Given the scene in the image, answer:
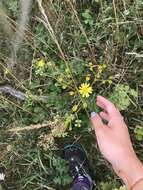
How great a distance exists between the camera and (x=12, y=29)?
3.14 metres

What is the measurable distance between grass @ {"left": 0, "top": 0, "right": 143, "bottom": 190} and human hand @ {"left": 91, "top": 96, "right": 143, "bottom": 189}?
189 millimetres

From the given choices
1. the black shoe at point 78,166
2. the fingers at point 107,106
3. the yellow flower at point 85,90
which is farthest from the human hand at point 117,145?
the black shoe at point 78,166

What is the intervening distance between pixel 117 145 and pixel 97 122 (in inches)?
8.1

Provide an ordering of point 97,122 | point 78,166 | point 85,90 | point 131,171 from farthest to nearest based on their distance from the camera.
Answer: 1. point 78,166
2. point 85,90
3. point 97,122
4. point 131,171

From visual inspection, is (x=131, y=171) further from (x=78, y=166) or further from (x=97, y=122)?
(x=78, y=166)

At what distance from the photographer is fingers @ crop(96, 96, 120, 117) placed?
2.80m

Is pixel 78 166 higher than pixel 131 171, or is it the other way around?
pixel 131 171

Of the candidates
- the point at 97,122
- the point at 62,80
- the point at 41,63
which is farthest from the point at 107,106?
the point at 41,63

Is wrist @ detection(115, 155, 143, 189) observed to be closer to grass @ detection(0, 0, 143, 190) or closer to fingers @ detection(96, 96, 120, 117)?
fingers @ detection(96, 96, 120, 117)

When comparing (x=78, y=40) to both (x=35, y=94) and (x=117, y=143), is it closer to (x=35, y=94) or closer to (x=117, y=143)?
(x=35, y=94)

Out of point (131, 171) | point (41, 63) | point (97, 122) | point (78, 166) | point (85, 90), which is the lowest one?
point (78, 166)

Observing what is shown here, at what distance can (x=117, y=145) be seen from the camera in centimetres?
269

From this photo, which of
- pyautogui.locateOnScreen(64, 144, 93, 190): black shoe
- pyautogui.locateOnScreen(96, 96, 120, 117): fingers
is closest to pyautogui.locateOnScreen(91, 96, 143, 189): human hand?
pyautogui.locateOnScreen(96, 96, 120, 117): fingers

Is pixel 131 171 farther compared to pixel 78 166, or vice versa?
pixel 78 166
